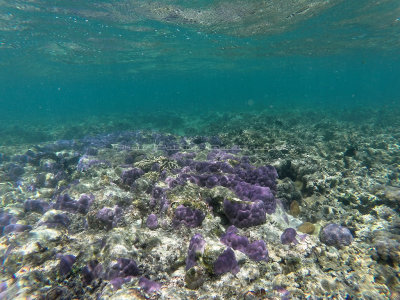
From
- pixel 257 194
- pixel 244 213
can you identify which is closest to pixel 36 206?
pixel 244 213

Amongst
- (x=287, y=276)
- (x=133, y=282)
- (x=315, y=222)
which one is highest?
(x=133, y=282)

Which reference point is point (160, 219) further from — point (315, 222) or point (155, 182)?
point (315, 222)

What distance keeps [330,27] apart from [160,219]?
28.8 metres

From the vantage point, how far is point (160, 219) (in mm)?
4520

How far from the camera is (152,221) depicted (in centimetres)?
447

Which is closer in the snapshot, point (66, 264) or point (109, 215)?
point (66, 264)

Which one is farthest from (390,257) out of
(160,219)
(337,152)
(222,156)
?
(337,152)

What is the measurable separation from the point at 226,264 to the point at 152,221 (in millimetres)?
1977

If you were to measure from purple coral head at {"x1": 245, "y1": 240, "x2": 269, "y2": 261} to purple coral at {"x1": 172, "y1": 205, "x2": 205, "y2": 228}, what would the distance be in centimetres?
104

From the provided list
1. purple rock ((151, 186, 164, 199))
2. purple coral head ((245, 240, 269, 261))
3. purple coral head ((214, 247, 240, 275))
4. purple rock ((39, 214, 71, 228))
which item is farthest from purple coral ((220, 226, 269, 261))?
purple rock ((39, 214, 71, 228))

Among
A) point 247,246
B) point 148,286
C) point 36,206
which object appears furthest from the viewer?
point 36,206

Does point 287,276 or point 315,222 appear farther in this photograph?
point 315,222

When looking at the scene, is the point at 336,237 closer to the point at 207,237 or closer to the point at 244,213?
the point at 244,213

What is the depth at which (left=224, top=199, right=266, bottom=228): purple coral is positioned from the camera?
4.39m
